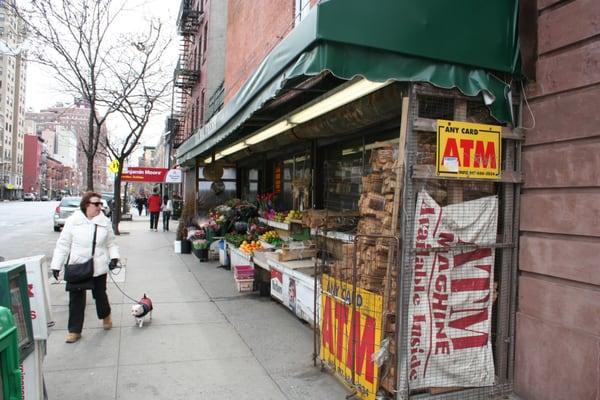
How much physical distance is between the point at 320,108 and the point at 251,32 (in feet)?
28.7

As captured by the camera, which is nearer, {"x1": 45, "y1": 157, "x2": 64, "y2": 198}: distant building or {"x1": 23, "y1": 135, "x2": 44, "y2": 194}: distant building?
{"x1": 23, "y1": 135, "x2": 44, "y2": 194}: distant building

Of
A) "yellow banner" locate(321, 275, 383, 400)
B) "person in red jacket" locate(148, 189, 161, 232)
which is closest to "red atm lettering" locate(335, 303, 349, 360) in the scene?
"yellow banner" locate(321, 275, 383, 400)

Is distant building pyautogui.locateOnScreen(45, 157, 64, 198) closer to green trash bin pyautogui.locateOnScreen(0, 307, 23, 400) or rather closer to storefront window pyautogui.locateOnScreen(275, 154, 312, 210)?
storefront window pyautogui.locateOnScreen(275, 154, 312, 210)

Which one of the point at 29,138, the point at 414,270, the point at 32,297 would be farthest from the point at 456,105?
the point at 29,138

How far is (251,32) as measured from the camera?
13758 mm

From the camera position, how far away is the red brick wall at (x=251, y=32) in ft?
36.2

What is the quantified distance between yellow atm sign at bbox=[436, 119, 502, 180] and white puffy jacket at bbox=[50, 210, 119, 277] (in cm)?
402

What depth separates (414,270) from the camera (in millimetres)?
3832

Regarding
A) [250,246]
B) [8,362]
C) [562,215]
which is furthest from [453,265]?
[250,246]

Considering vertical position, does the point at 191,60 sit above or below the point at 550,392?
above

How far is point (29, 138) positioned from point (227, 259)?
129 m

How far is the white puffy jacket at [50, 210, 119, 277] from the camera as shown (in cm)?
556

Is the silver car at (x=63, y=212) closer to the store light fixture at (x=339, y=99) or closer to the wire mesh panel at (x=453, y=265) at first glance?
the store light fixture at (x=339, y=99)

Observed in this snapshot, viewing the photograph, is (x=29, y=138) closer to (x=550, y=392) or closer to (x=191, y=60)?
(x=191, y=60)
